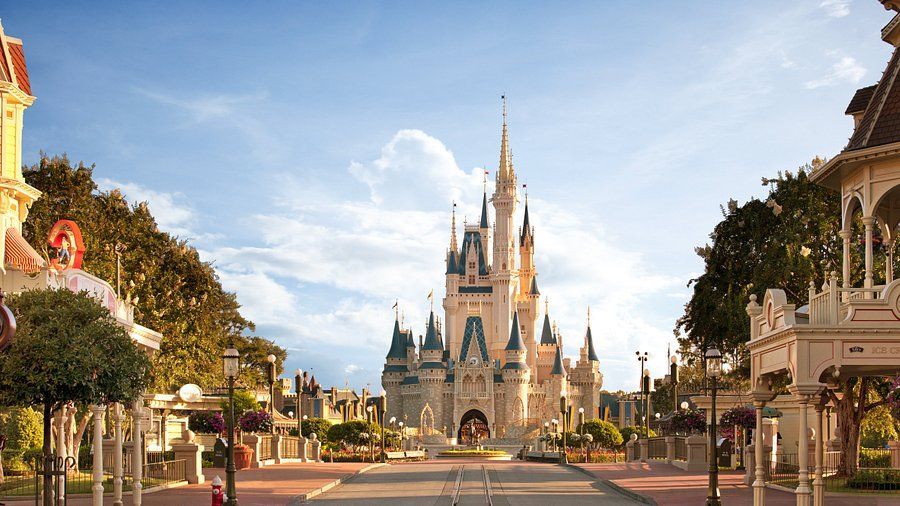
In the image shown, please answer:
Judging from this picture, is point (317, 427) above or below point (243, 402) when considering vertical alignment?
below

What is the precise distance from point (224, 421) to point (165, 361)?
604cm

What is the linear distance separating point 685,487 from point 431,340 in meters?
126

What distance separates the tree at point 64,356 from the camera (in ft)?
69.4

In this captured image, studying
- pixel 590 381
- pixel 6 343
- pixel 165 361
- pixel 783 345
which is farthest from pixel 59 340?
pixel 590 381

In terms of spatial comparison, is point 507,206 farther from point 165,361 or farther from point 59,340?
point 59,340

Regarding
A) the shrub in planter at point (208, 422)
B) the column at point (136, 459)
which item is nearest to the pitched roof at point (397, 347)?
the shrub in planter at point (208, 422)

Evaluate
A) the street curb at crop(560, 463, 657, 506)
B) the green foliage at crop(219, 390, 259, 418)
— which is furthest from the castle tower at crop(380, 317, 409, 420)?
the street curb at crop(560, 463, 657, 506)

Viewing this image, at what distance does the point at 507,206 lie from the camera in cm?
17900

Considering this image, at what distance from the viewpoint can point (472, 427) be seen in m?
162

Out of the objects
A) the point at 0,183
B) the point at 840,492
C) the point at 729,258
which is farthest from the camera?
the point at 729,258

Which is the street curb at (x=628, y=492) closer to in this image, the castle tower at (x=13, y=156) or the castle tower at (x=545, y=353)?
the castle tower at (x=13, y=156)

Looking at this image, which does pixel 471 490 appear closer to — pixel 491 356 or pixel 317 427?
pixel 317 427

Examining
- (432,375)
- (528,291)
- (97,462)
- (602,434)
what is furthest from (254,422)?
(528,291)

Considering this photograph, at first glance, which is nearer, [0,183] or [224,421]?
[0,183]
